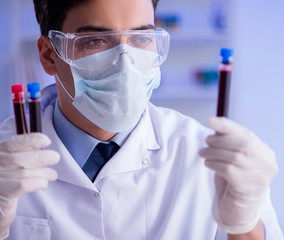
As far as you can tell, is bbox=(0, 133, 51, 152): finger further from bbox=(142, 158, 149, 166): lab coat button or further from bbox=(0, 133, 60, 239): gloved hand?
bbox=(142, 158, 149, 166): lab coat button

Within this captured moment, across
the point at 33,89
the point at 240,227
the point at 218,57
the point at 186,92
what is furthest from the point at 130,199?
the point at 218,57

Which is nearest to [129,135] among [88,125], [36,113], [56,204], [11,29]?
[88,125]

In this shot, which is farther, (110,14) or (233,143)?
(110,14)

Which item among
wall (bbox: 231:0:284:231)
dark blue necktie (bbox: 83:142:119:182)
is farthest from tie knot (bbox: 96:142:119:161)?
wall (bbox: 231:0:284:231)

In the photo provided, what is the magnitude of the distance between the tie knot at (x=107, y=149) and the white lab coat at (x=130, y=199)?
0.04 meters

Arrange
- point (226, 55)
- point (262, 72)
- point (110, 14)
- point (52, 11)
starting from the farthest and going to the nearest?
point (262, 72) < point (52, 11) < point (110, 14) < point (226, 55)

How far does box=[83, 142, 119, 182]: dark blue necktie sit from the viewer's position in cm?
119

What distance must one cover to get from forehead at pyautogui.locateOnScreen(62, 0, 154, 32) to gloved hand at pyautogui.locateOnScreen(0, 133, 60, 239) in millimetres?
374

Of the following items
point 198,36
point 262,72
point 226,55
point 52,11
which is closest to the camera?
point 226,55

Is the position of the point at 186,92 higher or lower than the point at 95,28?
lower

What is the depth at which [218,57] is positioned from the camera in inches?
115

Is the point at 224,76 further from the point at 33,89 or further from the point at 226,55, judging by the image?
the point at 33,89

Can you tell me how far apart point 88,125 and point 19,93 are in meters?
0.37

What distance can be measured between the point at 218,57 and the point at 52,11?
184 cm
